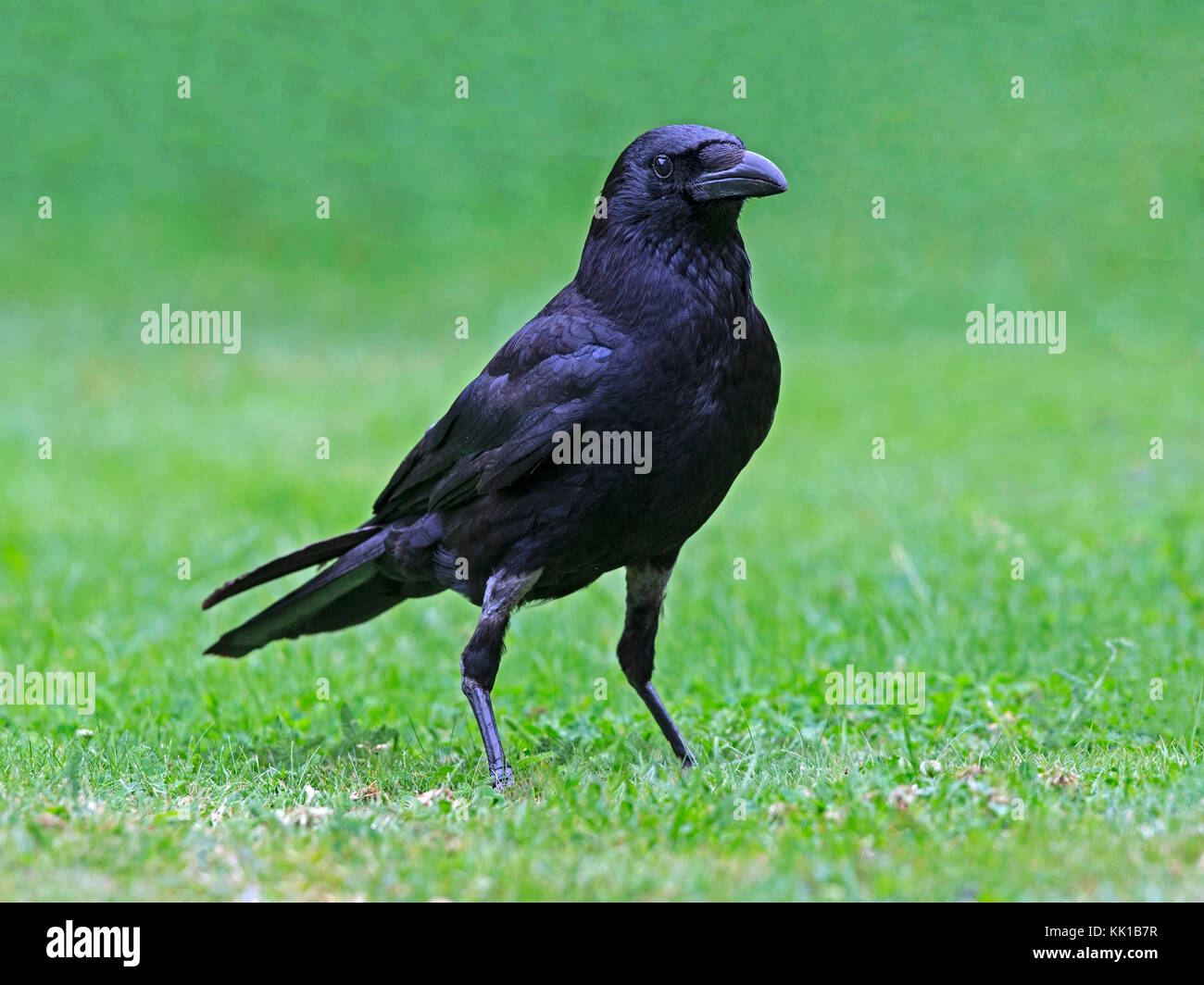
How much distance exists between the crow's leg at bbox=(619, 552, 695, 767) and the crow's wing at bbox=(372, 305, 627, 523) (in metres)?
0.71

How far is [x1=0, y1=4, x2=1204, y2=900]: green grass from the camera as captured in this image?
4180 mm

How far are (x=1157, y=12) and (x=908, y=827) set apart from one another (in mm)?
13872

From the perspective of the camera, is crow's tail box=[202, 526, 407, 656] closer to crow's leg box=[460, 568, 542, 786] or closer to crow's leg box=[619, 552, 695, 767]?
crow's leg box=[460, 568, 542, 786]

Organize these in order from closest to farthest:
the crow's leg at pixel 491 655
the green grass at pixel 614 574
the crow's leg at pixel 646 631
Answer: the green grass at pixel 614 574 → the crow's leg at pixel 491 655 → the crow's leg at pixel 646 631

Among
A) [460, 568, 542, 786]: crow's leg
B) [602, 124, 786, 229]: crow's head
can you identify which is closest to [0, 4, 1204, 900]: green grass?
[460, 568, 542, 786]: crow's leg

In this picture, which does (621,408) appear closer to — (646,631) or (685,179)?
(685,179)

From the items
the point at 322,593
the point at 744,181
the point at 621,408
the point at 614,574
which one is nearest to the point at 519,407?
the point at 621,408

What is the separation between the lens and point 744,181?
4750mm

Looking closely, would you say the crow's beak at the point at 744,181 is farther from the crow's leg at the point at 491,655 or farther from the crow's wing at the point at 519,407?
the crow's leg at the point at 491,655

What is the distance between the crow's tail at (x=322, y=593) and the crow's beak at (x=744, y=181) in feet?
5.98

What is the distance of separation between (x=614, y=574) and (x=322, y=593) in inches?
116

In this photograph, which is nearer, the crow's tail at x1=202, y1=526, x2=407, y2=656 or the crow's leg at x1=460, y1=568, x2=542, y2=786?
the crow's leg at x1=460, y1=568, x2=542, y2=786

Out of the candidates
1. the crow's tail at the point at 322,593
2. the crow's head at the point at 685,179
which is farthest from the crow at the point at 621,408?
the crow's tail at the point at 322,593

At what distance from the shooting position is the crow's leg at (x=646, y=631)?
541cm
